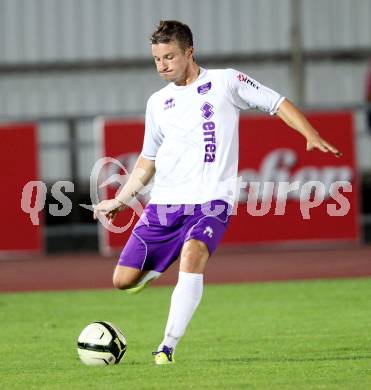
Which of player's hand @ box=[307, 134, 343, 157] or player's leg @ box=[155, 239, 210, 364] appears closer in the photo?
player's hand @ box=[307, 134, 343, 157]

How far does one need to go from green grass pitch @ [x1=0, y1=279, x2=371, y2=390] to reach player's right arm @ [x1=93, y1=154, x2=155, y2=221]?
38.4 inches

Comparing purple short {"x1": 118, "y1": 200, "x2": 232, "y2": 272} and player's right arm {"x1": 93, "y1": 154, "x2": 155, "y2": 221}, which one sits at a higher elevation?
player's right arm {"x1": 93, "y1": 154, "x2": 155, "y2": 221}

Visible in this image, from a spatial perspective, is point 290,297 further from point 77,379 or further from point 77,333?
point 77,379

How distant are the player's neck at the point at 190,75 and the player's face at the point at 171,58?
0.09 metres

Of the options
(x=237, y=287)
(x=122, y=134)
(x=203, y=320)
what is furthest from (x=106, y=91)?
(x=203, y=320)

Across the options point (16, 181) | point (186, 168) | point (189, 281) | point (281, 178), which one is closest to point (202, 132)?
point (186, 168)

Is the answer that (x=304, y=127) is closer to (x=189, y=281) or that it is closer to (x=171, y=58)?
(x=171, y=58)

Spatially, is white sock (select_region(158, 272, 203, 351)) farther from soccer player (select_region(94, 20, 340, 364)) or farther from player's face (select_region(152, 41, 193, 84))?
player's face (select_region(152, 41, 193, 84))

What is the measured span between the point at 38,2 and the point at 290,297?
14.7m

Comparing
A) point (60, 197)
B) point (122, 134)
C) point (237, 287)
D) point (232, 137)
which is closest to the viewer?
point (232, 137)

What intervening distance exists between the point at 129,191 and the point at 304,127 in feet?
4.50

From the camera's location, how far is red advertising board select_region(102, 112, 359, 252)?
59.5 feet

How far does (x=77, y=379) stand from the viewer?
753cm

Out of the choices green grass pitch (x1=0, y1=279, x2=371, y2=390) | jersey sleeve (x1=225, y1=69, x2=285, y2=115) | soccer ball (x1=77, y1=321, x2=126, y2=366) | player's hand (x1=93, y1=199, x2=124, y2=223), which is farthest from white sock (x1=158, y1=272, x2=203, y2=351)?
jersey sleeve (x1=225, y1=69, x2=285, y2=115)
